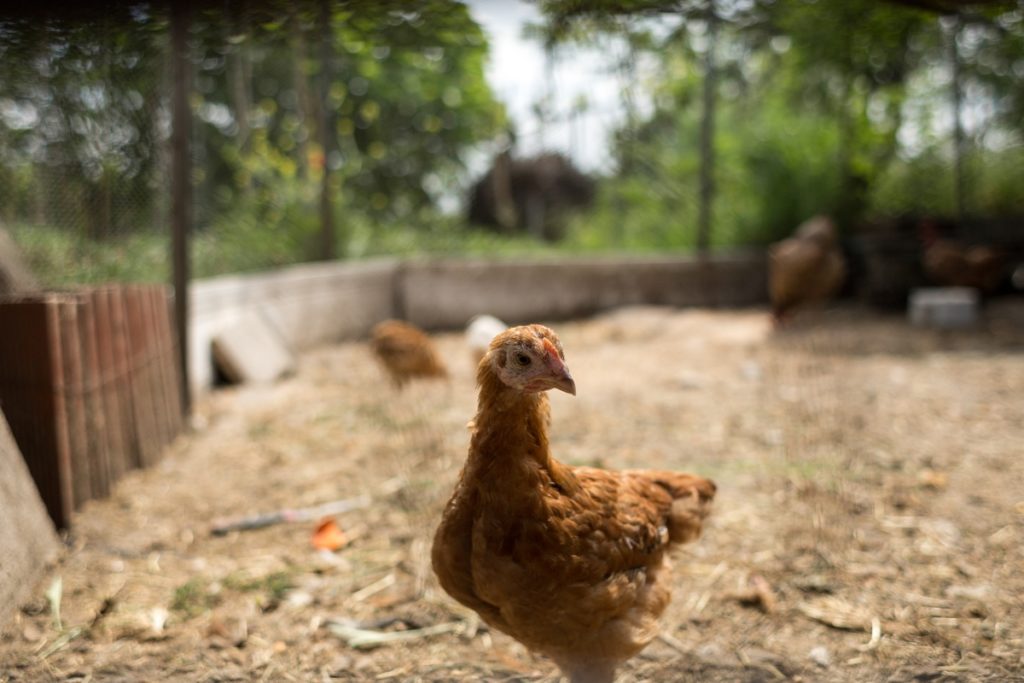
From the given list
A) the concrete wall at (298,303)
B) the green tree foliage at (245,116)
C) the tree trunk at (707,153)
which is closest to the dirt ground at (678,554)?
the concrete wall at (298,303)

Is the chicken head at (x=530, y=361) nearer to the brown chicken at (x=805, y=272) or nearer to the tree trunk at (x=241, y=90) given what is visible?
the tree trunk at (x=241, y=90)

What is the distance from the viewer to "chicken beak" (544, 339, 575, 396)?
171cm

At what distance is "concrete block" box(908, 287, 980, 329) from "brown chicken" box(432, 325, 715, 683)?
6120 mm

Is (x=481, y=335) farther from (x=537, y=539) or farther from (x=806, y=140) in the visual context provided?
(x=806, y=140)

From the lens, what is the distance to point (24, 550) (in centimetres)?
245

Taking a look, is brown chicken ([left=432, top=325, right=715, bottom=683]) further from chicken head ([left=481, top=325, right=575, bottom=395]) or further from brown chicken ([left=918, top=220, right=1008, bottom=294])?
brown chicken ([left=918, top=220, right=1008, bottom=294])

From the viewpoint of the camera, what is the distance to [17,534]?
2414 mm

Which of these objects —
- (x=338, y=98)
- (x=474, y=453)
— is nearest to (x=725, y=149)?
(x=338, y=98)

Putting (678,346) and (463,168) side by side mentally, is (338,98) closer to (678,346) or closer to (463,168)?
(463,168)

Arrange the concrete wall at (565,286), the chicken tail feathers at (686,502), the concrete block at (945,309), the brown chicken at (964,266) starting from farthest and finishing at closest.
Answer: the concrete wall at (565,286)
the brown chicken at (964,266)
the concrete block at (945,309)
the chicken tail feathers at (686,502)

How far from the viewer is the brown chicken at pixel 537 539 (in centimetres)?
179

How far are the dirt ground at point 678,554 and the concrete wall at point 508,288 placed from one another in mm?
2099

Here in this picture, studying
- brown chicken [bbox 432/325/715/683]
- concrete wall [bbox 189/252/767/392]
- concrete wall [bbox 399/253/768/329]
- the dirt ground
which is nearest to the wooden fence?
the dirt ground

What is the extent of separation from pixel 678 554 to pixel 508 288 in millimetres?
6138
